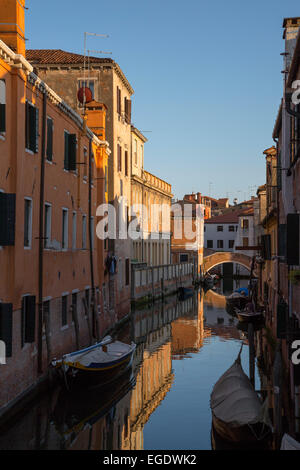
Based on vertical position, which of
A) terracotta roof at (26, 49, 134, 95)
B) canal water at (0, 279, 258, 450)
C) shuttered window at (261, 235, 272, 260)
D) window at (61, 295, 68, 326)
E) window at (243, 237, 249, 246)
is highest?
terracotta roof at (26, 49, 134, 95)

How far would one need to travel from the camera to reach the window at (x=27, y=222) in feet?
52.5

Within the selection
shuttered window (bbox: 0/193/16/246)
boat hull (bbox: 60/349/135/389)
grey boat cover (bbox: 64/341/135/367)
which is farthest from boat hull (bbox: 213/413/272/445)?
shuttered window (bbox: 0/193/16/246)

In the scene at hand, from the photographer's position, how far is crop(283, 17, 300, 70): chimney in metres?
18.7

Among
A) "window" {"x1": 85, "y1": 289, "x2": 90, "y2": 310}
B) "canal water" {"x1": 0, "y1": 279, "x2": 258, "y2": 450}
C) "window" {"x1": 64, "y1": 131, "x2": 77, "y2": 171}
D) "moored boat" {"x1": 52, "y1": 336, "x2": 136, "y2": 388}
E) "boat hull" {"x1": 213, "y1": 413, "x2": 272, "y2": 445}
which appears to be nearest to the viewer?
"boat hull" {"x1": 213, "y1": 413, "x2": 272, "y2": 445}

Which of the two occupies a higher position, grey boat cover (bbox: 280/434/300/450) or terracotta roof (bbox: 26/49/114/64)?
terracotta roof (bbox: 26/49/114/64)

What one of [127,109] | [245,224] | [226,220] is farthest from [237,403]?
[226,220]

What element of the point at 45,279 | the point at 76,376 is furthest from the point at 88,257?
the point at 76,376

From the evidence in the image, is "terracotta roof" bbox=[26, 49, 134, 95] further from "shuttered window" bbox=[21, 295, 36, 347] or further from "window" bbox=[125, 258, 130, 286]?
"shuttered window" bbox=[21, 295, 36, 347]

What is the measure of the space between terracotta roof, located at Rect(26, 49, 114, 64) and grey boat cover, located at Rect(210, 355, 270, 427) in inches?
860

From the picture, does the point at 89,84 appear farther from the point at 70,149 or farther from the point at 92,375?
the point at 92,375

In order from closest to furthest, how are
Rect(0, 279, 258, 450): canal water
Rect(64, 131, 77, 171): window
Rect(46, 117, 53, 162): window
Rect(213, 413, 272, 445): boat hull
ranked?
Rect(213, 413, 272, 445): boat hull → Rect(0, 279, 258, 450): canal water → Rect(46, 117, 53, 162): window → Rect(64, 131, 77, 171): window

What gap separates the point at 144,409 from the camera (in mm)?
16703

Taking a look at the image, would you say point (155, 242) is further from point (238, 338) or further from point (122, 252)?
point (238, 338)

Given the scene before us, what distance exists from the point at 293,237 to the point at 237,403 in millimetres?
3770
